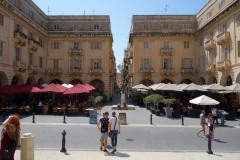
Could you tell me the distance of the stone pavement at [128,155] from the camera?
8172 mm

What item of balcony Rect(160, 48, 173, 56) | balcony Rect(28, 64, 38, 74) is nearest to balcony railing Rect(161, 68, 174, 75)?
balcony Rect(160, 48, 173, 56)

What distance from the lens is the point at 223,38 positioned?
26.2m

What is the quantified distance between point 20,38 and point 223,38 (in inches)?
1063

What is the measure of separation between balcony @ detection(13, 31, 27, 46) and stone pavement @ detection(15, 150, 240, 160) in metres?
21.5

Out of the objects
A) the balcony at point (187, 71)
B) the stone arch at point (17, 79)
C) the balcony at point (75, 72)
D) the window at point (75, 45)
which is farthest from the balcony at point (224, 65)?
the stone arch at point (17, 79)

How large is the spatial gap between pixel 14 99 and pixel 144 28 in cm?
2481

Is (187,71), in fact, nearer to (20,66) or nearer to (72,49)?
(72,49)

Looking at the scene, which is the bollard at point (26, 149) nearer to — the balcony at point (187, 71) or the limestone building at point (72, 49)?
the limestone building at point (72, 49)

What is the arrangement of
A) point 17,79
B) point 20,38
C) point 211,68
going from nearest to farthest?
point 20,38 → point 17,79 → point 211,68

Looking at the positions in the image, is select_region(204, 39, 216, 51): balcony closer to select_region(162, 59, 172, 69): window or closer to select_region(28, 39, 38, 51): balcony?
select_region(162, 59, 172, 69): window

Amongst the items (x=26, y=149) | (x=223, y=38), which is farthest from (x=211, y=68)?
(x=26, y=149)

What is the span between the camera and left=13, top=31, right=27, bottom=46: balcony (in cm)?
2600

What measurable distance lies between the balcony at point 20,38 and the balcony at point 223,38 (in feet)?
88.4

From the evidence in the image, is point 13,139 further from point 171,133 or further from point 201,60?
point 201,60
